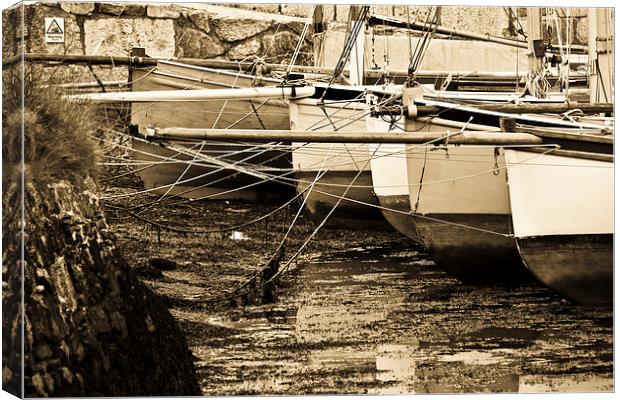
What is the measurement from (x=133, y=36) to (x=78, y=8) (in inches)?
31.6

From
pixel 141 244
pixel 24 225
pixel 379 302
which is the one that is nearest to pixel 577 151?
pixel 379 302

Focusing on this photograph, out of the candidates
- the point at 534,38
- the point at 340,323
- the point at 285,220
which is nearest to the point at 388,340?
the point at 340,323

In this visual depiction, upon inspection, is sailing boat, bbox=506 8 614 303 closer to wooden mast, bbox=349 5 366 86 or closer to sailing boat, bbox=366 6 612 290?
sailing boat, bbox=366 6 612 290

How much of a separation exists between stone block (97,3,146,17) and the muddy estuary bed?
947mm

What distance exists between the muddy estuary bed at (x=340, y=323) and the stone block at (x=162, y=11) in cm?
107

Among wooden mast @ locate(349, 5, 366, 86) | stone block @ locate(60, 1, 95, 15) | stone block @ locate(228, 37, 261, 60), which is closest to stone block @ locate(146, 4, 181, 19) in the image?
stone block @ locate(60, 1, 95, 15)

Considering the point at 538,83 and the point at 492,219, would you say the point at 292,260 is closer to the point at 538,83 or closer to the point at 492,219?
the point at 492,219

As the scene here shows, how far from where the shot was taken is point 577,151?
25.5 ft

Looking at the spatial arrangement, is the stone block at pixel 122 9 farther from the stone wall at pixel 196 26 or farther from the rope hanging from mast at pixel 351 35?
the rope hanging from mast at pixel 351 35

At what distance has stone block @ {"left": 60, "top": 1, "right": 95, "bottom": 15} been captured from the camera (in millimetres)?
7141

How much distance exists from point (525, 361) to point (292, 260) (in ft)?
4.44

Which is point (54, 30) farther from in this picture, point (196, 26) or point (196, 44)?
point (196, 44)

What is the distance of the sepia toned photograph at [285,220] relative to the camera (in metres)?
6.93

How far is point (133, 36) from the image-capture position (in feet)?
26.7
